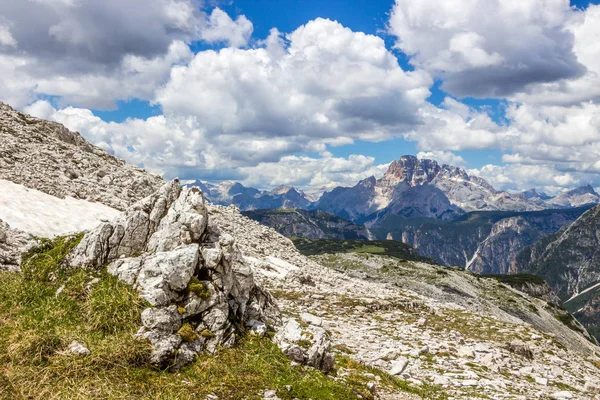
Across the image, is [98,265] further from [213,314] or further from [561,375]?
[561,375]

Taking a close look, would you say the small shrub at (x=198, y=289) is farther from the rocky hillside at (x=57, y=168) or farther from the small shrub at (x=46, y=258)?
the rocky hillside at (x=57, y=168)

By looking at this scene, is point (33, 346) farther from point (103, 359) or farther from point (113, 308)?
point (113, 308)

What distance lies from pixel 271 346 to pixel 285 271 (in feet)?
113

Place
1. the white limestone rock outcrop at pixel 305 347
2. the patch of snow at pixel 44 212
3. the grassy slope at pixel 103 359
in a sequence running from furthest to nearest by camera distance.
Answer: the patch of snow at pixel 44 212 < the white limestone rock outcrop at pixel 305 347 < the grassy slope at pixel 103 359

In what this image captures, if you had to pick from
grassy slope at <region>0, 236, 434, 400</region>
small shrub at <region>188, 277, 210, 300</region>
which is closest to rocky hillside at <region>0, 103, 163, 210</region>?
grassy slope at <region>0, 236, 434, 400</region>

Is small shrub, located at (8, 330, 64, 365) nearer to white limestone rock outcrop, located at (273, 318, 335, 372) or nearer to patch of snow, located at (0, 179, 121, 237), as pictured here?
white limestone rock outcrop, located at (273, 318, 335, 372)

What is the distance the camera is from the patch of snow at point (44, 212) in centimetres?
2922

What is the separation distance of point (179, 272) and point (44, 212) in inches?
1051

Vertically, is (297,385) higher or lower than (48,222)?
lower

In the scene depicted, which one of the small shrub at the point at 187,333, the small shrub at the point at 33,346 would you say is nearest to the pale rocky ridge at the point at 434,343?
the small shrub at the point at 187,333

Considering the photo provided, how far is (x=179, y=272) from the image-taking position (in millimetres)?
14586

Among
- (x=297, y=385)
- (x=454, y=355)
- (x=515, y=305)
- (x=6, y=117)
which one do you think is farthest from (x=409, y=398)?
(x=515, y=305)

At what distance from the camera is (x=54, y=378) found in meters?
10.5

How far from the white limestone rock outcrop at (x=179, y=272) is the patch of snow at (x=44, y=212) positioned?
12572 millimetres
